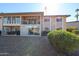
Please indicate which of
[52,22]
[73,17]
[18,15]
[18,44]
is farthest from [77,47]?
[18,15]

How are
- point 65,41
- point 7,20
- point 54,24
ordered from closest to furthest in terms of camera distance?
point 65,41
point 54,24
point 7,20

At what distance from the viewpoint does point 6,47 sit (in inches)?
300

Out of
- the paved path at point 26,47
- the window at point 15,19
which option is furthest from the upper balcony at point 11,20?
the paved path at point 26,47

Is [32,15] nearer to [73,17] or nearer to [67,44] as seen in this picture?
[73,17]

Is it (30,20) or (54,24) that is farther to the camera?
(30,20)

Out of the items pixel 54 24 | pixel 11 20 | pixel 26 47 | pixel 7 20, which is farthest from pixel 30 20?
pixel 26 47

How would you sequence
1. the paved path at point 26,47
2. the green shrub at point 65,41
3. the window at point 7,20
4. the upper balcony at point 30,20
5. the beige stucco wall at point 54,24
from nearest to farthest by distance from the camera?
the green shrub at point 65,41 → the paved path at point 26,47 → the beige stucco wall at point 54,24 → the upper balcony at point 30,20 → the window at point 7,20

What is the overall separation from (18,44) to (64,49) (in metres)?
2.35

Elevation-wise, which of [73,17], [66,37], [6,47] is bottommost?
[6,47]

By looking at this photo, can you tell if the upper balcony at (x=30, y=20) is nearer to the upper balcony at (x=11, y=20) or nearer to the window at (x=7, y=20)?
the upper balcony at (x=11, y=20)

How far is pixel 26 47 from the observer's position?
24.6ft

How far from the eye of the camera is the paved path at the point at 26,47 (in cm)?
689

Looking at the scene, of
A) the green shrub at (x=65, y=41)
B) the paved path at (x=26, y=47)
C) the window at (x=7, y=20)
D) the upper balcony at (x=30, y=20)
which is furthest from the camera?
the window at (x=7, y=20)

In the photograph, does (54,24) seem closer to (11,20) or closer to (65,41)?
(11,20)
